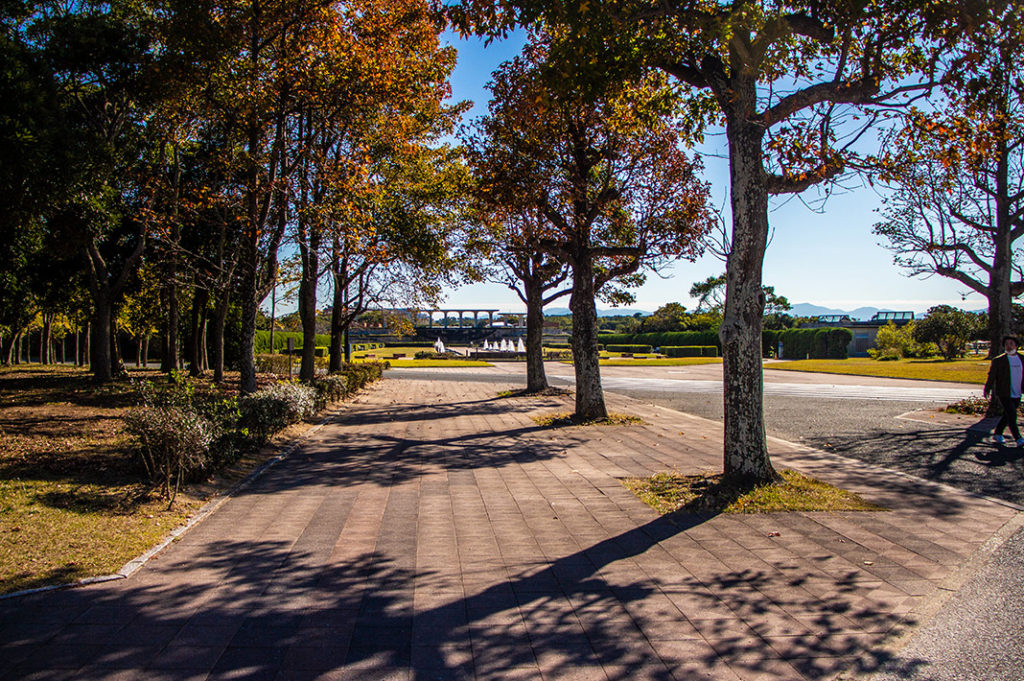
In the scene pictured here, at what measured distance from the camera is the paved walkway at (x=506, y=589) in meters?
3.45

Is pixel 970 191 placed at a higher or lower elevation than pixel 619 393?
higher

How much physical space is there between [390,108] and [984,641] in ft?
47.4

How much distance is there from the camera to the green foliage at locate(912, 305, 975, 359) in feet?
136

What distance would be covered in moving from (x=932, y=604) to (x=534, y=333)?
17.0 m

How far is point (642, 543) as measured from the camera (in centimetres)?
552

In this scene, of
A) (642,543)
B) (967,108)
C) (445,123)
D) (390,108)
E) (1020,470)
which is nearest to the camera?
(642,543)

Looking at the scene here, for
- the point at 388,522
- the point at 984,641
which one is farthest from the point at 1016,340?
the point at 388,522

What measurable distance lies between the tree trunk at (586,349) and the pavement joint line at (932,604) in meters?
8.31

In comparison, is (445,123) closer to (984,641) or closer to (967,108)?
(967,108)

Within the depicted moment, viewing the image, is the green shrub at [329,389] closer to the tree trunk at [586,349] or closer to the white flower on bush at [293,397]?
the white flower on bush at [293,397]

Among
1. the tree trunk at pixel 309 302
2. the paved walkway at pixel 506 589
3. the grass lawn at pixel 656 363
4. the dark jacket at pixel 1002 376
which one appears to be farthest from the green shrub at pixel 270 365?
the dark jacket at pixel 1002 376

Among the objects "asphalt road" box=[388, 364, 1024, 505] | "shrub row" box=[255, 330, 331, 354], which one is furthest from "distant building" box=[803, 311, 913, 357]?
"shrub row" box=[255, 330, 331, 354]

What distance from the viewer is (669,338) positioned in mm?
67500

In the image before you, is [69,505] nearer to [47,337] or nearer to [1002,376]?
[1002,376]
